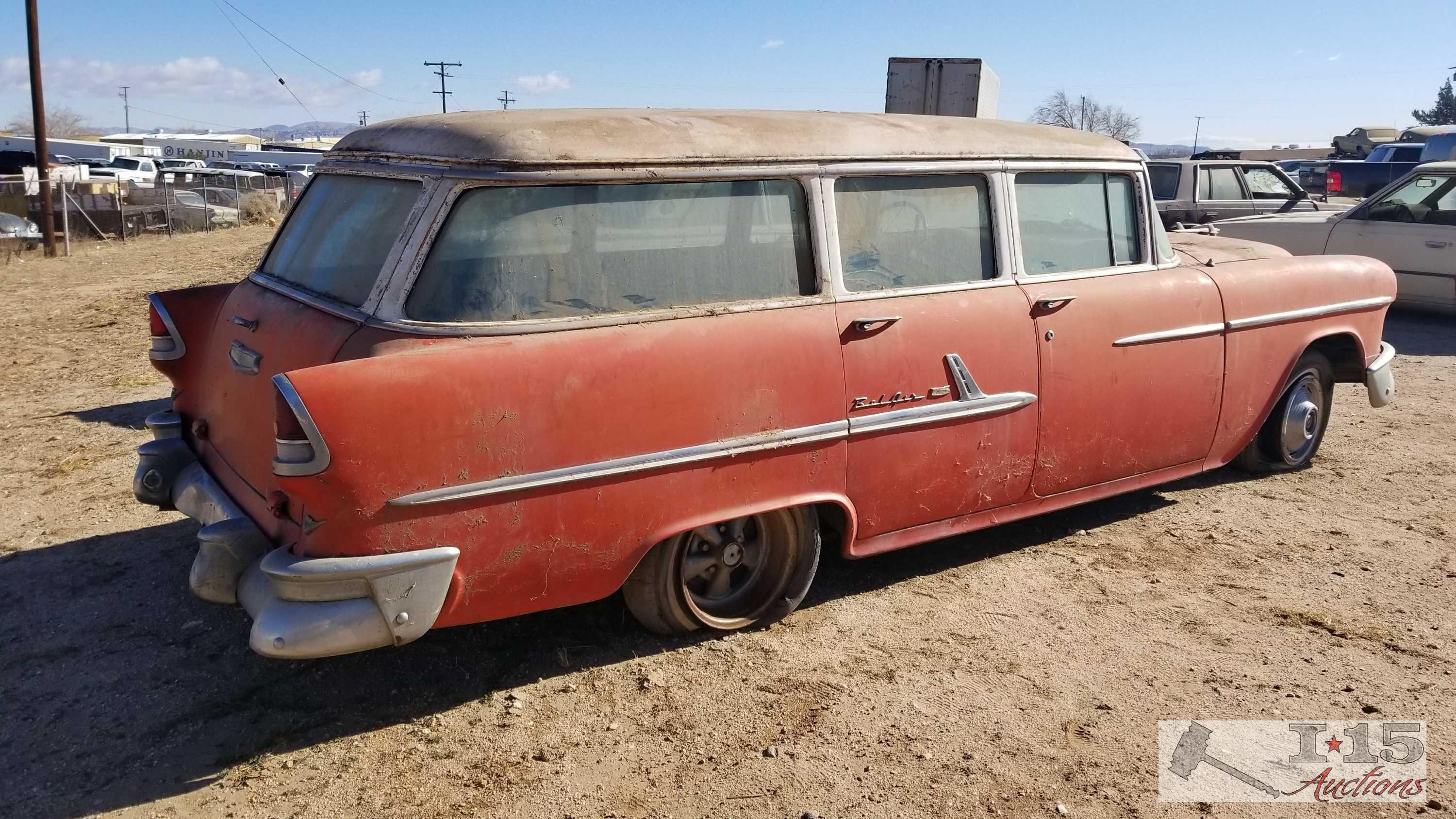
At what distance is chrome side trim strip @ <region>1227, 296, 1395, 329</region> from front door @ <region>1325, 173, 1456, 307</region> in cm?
532

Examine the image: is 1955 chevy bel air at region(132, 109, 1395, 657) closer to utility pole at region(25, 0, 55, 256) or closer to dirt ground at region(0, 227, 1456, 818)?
dirt ground at region(0, 227, 1456, 818)

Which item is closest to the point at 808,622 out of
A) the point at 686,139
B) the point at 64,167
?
the point at 686,139

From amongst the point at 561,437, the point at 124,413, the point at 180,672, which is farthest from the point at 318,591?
the point at 124,413

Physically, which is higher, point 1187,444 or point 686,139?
point 686,139

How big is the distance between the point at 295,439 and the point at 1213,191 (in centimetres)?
1371

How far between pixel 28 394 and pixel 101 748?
533cm

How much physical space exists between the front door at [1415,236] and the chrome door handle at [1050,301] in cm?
765

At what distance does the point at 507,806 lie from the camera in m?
2.90

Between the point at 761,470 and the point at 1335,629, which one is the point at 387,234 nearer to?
the point at 761,470

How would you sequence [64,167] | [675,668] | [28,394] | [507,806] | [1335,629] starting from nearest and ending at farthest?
1. [507,806]
2. [675,668]
3. [1335,629]
4. [28,394]
5. [64,167]

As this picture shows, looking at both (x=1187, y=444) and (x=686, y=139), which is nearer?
(x=686, y=139)

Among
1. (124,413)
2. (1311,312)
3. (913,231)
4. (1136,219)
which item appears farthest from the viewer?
(124,413)

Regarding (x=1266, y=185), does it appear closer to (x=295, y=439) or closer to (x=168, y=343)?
(x=168, y=343)

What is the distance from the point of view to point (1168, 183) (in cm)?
1391
